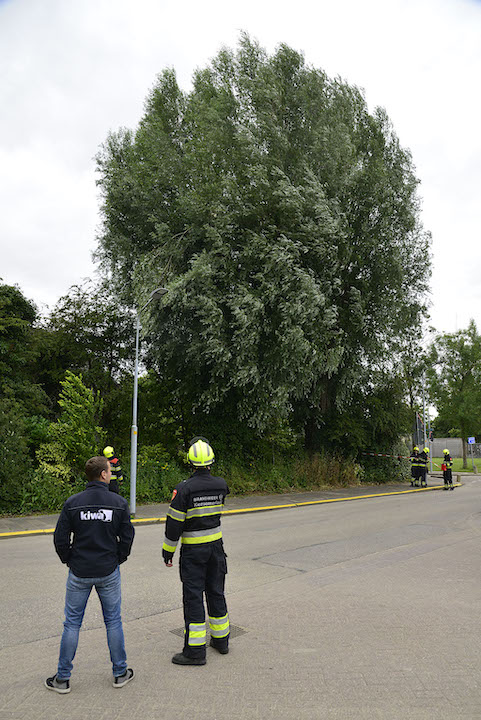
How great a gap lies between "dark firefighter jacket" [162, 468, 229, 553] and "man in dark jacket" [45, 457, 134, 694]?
570 mm

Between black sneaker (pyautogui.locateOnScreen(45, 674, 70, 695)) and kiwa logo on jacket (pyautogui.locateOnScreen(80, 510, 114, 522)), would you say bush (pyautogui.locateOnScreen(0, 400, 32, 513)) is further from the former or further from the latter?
kiwa logo on jacket (pyautogui.locateOnScreen(80, 510, 114, 522))

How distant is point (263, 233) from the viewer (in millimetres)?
18594

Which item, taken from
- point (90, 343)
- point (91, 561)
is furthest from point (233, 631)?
point (90, 343)

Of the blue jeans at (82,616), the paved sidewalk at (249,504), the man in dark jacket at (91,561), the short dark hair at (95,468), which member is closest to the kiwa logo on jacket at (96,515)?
the man in dark jacket at (91,561)

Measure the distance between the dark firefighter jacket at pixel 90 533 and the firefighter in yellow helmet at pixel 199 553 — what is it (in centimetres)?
58

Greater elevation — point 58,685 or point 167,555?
point 167,555

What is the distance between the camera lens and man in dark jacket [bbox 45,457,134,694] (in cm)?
395

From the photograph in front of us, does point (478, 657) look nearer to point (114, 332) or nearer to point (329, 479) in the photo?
point (329, 479)

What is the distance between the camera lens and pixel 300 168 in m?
18.8

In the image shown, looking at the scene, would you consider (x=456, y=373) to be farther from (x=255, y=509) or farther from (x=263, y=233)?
(x=255, y=509)

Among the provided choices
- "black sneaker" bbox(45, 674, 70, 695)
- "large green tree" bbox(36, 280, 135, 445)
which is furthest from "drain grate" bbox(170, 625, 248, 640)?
"large green tree" bbox(36, 280, 135, 445)

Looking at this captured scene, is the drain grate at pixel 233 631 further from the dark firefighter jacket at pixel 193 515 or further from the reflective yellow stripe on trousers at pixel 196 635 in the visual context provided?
the dark firefighter jacket at pixel 193 515

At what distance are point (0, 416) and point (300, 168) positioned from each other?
496 inches

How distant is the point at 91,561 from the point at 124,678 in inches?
37.1
